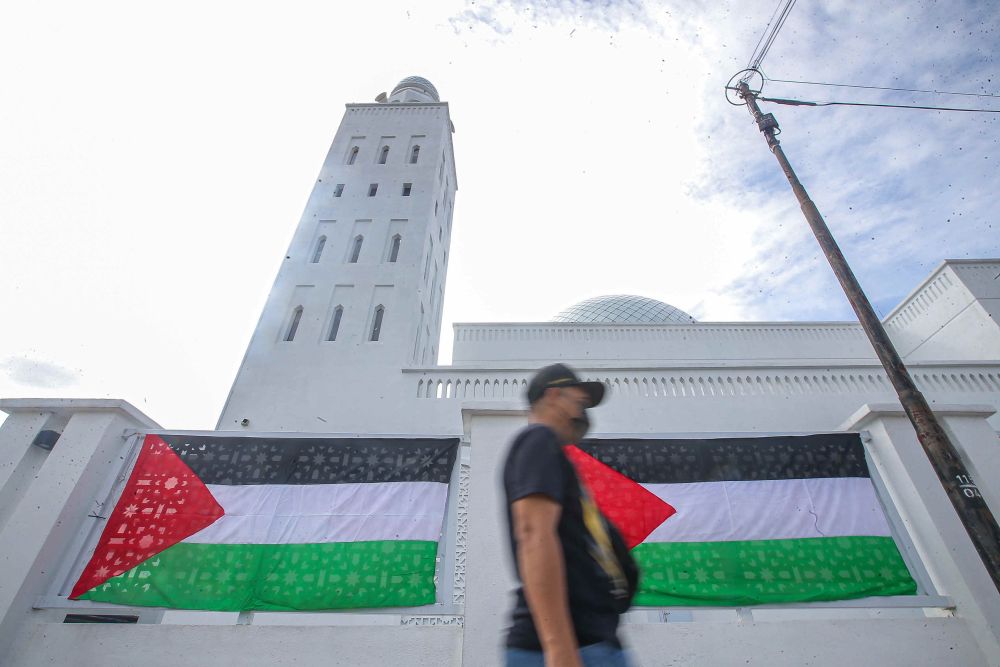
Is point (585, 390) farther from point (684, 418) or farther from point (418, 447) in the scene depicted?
point (684, 418)

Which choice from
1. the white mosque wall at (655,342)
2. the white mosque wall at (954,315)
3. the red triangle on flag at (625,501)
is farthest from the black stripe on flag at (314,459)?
the white mosque wall at (954,315)

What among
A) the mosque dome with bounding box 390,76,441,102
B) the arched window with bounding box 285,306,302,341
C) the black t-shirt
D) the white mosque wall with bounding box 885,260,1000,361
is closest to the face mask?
the black t-shirt

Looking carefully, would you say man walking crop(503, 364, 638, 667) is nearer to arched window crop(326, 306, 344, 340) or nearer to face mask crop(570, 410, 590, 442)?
face mask crop(570, 410, 590, 442)

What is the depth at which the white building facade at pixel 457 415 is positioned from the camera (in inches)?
137

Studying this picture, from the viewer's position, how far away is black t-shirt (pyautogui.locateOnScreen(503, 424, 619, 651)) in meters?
1.29

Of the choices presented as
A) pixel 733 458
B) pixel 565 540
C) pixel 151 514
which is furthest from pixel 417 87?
pixel 565 540

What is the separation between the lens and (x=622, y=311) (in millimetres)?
19531

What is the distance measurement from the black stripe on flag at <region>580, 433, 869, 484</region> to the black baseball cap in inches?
114

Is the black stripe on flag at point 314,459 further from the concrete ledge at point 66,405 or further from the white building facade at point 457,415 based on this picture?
the concrete ledge at point 66,405

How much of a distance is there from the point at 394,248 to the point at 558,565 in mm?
14773

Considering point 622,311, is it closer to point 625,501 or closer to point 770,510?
point 770,510

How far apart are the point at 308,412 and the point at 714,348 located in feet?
40.3

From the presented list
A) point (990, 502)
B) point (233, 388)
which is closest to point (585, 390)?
point (990, 502)

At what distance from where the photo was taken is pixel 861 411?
181 inches
